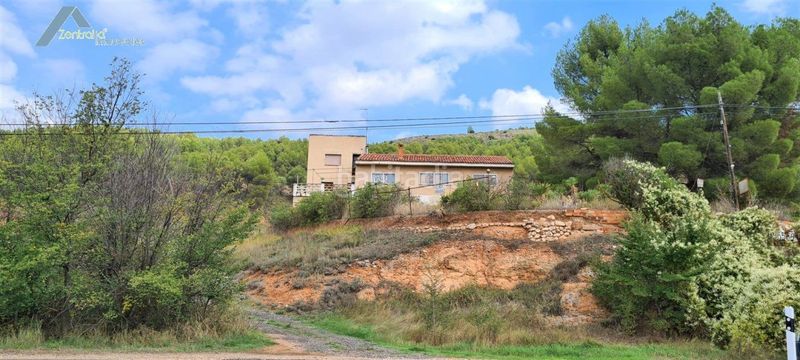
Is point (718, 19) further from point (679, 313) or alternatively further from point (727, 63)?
point (679, 313)

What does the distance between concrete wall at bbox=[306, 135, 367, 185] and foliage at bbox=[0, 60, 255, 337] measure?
39.8 metres

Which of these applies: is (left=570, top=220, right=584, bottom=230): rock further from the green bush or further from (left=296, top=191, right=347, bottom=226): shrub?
the green bush

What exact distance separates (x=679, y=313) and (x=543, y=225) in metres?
8.17

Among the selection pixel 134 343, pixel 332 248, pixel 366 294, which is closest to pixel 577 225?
pixel 366 294

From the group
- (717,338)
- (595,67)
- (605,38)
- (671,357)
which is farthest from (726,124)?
(671,357)

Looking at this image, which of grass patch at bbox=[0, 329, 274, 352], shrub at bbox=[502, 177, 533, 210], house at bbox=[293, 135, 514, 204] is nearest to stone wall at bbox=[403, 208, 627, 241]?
shrub at bbox=[502, 177, 533, 210]

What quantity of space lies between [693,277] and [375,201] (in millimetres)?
16123

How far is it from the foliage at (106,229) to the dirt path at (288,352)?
1375 millimetres

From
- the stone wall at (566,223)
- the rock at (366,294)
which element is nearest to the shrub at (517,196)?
the stone wall at (566,223)

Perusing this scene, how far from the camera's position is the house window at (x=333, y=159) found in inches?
2170

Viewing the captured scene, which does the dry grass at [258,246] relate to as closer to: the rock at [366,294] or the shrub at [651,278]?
the rock at [366,294]

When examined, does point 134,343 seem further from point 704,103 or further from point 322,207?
point 704,103

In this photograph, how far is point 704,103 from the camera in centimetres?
2578

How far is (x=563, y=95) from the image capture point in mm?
36375
